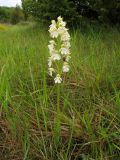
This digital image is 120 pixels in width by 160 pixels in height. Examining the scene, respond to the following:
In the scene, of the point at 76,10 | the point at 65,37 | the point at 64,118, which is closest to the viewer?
the point at 65,37

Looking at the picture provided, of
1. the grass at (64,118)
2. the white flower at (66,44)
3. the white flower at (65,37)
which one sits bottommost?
the grass at (64,118)

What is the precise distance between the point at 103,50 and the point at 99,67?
0.99m

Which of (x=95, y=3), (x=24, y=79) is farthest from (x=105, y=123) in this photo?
(x=95, y=3)

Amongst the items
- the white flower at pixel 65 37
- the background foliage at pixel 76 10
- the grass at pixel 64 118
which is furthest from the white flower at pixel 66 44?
the background foliage at pixel 76 10

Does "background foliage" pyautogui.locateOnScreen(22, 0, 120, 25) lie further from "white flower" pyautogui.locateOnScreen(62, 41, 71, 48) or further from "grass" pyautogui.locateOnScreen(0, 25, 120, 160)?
"white flower" pyautogui.locateOnScreen(62, 41, 71, 48)

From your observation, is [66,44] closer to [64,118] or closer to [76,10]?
[64,118]

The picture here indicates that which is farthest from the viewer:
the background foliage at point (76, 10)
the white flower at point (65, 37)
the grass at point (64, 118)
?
the background foliage at point (76, 10)

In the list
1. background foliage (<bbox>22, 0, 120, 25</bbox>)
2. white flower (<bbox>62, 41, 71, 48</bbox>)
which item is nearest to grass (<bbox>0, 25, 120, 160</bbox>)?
white flower (<bbox>62, 41, 71, 48</bbox>)

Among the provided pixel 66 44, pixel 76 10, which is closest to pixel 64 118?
pixel 66 44

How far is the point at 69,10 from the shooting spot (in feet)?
26.9

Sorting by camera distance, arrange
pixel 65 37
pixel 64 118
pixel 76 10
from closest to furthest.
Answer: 1. pixel 65 37
2. pixel 64 118
3. pixel 76 10

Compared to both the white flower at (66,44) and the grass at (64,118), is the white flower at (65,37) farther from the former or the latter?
the grass at (64,118)

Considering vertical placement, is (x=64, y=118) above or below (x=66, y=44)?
below

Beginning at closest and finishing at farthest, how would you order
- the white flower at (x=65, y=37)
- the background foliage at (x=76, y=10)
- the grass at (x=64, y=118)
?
1. the white flower at (x=65, y=37)
2. the grass at (x=64, y=118)
3. the background foliage at (x=76, y=10)
